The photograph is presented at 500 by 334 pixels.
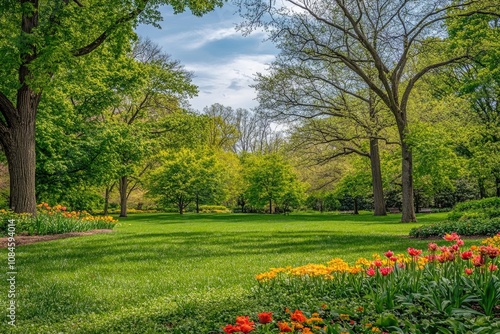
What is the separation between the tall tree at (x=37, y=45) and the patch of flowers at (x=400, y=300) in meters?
10.8

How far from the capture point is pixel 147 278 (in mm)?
6965

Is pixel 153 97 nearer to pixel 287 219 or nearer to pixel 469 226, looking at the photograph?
pixel 287 219

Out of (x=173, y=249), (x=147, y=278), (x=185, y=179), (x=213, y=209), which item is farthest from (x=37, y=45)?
(x=213, y=209)

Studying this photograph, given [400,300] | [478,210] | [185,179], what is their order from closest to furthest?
[400,300] < [478,210] < [185,179]

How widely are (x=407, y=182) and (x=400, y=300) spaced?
1638cm

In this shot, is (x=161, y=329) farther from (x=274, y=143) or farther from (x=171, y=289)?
(x=274, y=143)

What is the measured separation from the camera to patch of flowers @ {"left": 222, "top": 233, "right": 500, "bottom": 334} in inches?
129

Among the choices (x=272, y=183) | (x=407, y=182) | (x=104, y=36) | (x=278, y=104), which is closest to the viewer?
(x=104, y=36)

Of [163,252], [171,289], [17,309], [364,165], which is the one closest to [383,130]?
[364,165]

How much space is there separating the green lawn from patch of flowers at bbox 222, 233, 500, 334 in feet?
2.44

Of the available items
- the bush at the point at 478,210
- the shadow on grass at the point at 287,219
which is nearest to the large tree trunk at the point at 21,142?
the shadow on grass at the point at 287,219

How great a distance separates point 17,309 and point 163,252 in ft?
15.6

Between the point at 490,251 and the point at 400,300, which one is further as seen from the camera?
the point at 400,300

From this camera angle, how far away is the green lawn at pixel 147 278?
14.4ft
